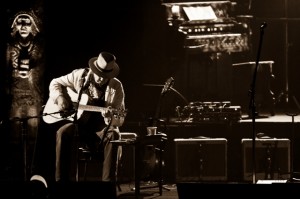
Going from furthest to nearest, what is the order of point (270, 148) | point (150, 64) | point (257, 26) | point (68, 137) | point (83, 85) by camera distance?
1. point (257, 26)
2. point (150, 64)
3. point (270, 148)
4. point (68, 137)
5. point (83, 85)

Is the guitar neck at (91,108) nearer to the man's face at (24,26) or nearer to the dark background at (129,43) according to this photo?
the dark background at (129,43)

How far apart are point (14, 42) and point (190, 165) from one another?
3.50 m

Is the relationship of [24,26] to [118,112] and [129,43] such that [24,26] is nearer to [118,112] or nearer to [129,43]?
[129,43]

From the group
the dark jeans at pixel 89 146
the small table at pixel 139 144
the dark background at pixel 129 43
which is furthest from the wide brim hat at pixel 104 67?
the dark background at pixel 129 43

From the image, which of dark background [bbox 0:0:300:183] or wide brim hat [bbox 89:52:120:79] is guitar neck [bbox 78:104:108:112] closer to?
wide brim hat [bbox 89:52:120:79]

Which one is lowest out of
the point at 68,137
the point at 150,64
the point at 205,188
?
the point at 205,188

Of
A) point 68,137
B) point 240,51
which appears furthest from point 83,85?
point 240,51

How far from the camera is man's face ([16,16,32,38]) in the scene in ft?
34.8

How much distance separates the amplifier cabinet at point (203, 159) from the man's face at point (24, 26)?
3.02 meters

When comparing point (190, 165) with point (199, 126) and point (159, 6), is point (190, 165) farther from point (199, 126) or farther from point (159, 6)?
point (159, 6)

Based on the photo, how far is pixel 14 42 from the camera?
10.7 metres

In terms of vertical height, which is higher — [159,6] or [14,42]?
[159,6]

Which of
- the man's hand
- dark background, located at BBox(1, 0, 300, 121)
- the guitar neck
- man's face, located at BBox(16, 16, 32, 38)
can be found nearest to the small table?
the guitar neck

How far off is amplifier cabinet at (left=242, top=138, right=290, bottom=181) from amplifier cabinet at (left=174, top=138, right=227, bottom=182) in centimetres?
33
